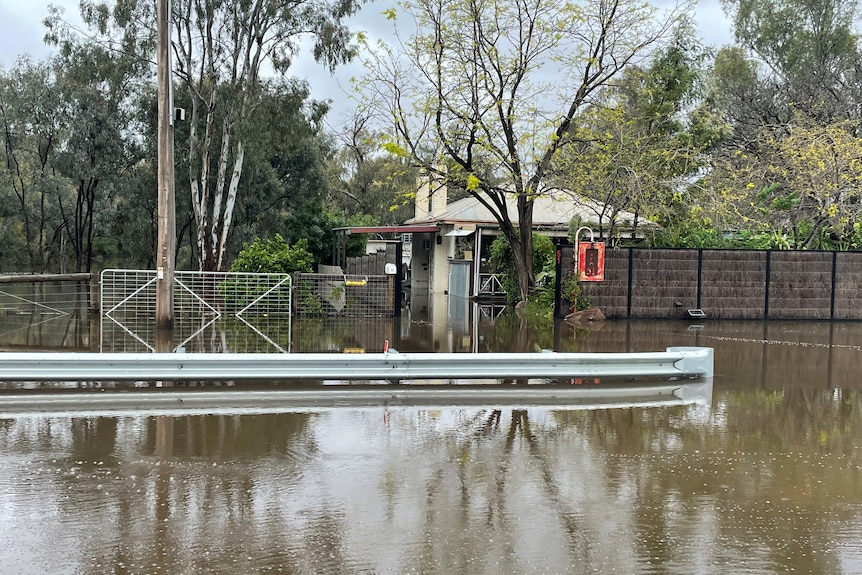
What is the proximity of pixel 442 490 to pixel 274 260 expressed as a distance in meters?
15.6

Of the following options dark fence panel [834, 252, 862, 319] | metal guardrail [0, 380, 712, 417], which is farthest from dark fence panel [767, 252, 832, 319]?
metal guardrail [0, 380, 712, 417]

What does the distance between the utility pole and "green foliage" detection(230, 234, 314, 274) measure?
4.98 meters

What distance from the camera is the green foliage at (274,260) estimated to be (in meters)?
20.9

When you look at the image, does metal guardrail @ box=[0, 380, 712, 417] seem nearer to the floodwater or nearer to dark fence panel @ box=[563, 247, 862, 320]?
the floodwater

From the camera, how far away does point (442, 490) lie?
5.93 metres

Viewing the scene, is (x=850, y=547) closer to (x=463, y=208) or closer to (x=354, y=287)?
(x=354, y=287)

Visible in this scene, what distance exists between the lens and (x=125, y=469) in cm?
628

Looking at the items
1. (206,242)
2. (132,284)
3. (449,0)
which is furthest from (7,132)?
(449,0)

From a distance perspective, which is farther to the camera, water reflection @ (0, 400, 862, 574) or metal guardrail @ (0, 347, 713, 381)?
metal guardrail @ (0, 347, 713, 381)

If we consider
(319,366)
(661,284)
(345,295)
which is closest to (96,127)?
(345,295)

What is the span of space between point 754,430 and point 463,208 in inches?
966

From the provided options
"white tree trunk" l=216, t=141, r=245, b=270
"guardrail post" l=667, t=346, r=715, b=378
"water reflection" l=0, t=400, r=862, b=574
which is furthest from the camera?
"white tree trunk" l=216, t=141, r=245, b=270

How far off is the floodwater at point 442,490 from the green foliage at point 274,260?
12.7 meters

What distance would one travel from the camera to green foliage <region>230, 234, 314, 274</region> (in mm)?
20859
